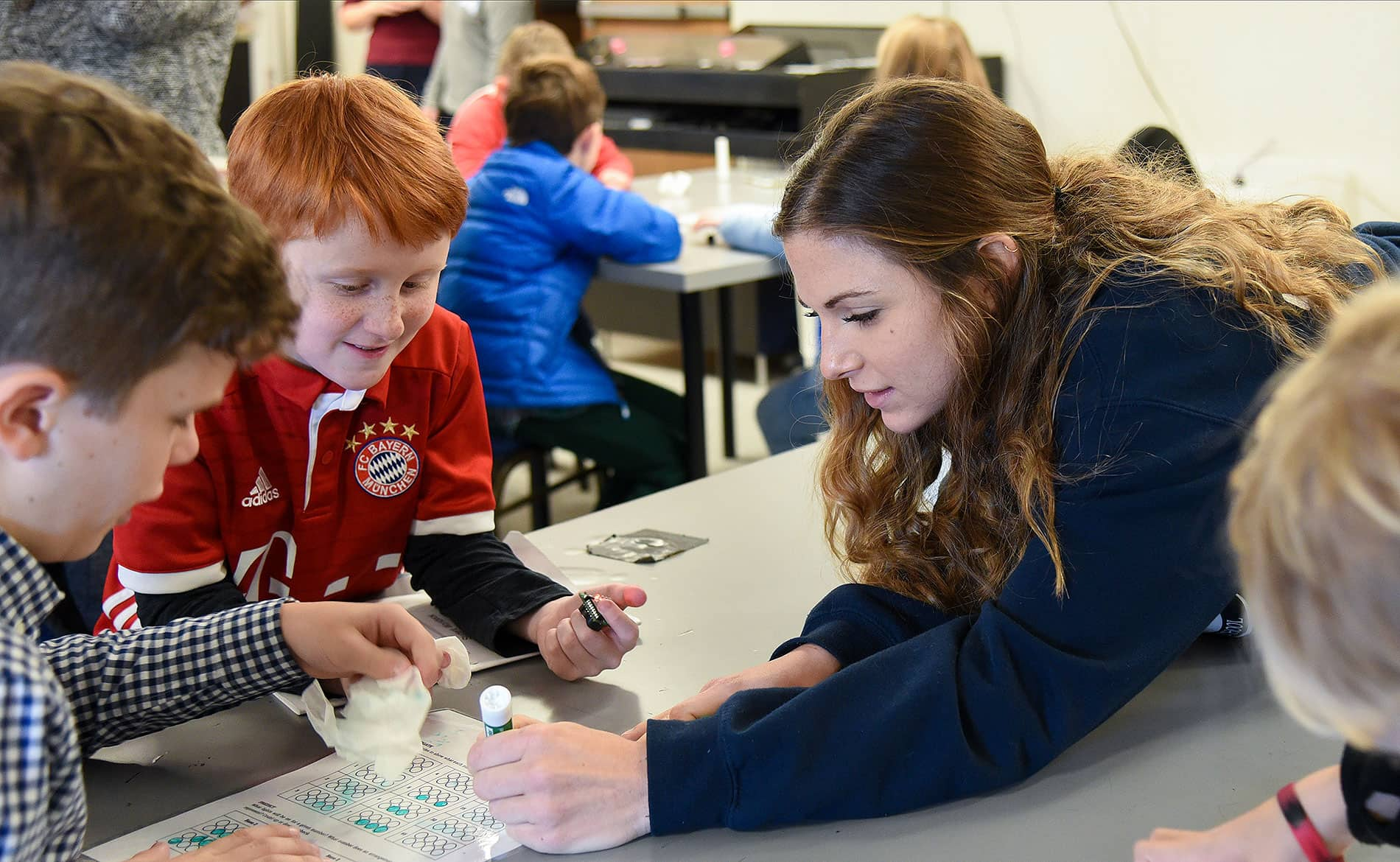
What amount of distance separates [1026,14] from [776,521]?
330 cm

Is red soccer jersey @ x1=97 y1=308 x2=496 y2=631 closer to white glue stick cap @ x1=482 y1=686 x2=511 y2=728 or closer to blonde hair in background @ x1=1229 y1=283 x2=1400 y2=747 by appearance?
white glue stick cap @ x1=482 y1=686 x2=511 y2=728

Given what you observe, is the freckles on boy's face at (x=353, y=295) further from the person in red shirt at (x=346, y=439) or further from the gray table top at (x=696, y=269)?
the gray table top at (x=696, y=269)

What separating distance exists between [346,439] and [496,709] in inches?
17.3

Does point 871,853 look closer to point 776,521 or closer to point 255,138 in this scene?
point 776,521

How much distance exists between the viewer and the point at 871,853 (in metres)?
0.81

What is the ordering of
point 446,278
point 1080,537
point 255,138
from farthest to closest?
1. point 446,278
2. point 255,138
3. point 1080,537

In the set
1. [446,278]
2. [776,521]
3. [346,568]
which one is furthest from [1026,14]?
[346,568]

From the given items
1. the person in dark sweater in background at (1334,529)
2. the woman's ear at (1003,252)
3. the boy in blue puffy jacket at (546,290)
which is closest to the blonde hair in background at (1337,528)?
the person in dark sweater in background at (1334,529)

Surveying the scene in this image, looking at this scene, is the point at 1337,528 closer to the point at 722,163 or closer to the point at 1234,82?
the point at 722,163

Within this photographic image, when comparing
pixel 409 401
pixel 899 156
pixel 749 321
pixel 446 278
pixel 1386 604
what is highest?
pixel 899 156

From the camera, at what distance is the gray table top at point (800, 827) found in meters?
0.83

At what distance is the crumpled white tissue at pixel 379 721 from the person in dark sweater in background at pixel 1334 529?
580 millimetres

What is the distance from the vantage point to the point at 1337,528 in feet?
1.85

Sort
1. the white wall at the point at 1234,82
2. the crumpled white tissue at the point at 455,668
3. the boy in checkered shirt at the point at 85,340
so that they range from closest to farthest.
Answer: the boy in checkered shirt at the point at 85,340 → the crumpled white tissue at the point at 455,668 → the white wall at the point at 1234,82
